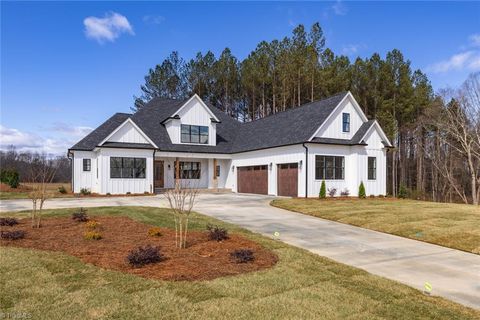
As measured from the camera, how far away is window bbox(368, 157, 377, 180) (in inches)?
996

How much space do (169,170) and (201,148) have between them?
3.36 metres

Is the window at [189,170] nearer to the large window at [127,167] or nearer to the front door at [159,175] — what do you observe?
the front door at [159,175]

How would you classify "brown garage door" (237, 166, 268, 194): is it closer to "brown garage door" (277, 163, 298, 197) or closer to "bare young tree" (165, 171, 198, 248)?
"brown garage door" (277, 163, 298, 197)

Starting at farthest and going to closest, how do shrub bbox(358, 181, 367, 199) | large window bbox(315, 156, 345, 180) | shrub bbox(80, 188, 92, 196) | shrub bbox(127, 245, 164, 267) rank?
1. shrub bbox(80, 188, 92, 196)
2. shrub bbox(358, 181, 367, 199)
3. large window bbox(315, 156, 345, 180)
4. shrub bbox(127, 245, 164, 267)

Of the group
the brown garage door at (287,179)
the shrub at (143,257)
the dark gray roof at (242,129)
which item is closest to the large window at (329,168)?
the dark gray roof at (242,129)

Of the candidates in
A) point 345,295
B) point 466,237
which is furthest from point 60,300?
point 466,237

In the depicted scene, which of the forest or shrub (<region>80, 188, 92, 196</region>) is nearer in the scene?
shrub (<region>80, 188, 92, 196</region>)

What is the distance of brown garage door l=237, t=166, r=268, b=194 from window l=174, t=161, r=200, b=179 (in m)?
3.71

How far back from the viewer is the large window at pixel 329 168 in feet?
77.4

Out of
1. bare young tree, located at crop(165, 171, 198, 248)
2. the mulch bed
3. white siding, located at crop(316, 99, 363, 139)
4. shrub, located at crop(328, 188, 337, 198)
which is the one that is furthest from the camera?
white siding, located at crop(316, 99, 363, 139)

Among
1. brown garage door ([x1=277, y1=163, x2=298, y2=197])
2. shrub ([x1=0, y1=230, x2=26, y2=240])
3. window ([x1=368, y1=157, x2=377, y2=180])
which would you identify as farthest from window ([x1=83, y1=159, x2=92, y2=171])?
window ([x1=368, y1=157, x2=377, y2=180])

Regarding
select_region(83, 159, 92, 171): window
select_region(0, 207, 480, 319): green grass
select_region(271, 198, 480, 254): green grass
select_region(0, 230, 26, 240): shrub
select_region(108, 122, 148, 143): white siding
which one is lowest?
select_region(271, 198, 480, 254): green grass

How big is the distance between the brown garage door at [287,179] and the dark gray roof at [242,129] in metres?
1.65

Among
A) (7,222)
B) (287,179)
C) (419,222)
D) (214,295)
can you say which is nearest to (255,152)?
(287,179)
